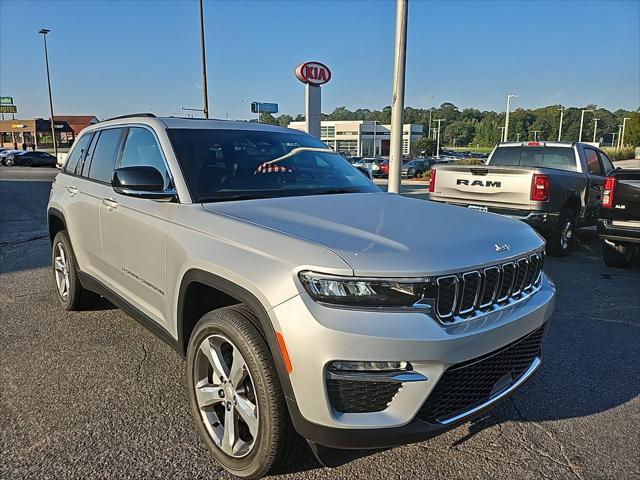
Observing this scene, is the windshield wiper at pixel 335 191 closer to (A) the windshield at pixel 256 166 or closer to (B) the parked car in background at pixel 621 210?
(A) the windshield at pixel 256 166

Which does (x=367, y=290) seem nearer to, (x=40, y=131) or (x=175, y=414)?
(x=175, y=414)

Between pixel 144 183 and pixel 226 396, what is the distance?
1313 mm

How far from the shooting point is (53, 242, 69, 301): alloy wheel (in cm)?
468

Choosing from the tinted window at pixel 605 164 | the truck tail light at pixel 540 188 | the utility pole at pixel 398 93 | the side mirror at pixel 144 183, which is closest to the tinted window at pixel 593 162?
the tinted window at pixel 605 164

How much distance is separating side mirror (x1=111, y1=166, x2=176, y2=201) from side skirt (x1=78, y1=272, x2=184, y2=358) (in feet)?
2.70

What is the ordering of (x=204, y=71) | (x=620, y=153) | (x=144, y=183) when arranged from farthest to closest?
(x=620, y=153), (x=204, y=71), (x=144, y=183)

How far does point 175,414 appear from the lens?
9.77 ft

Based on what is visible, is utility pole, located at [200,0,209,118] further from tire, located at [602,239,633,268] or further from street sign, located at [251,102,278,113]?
tire, located at [602,239,633,268]

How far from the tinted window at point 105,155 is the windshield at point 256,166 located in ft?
3.11

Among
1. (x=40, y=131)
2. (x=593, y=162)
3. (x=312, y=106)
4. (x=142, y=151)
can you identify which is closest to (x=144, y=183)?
(x=142, y=151)

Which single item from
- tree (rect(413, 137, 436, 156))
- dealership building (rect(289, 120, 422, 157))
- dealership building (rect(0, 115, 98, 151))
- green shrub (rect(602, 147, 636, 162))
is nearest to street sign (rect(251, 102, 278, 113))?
green shrub (rect(602, 147, 636, 162))

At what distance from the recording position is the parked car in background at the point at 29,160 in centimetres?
4528

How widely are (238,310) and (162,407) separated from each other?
1.15 m

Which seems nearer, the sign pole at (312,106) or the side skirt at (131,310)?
the side skirt at (131,310)
